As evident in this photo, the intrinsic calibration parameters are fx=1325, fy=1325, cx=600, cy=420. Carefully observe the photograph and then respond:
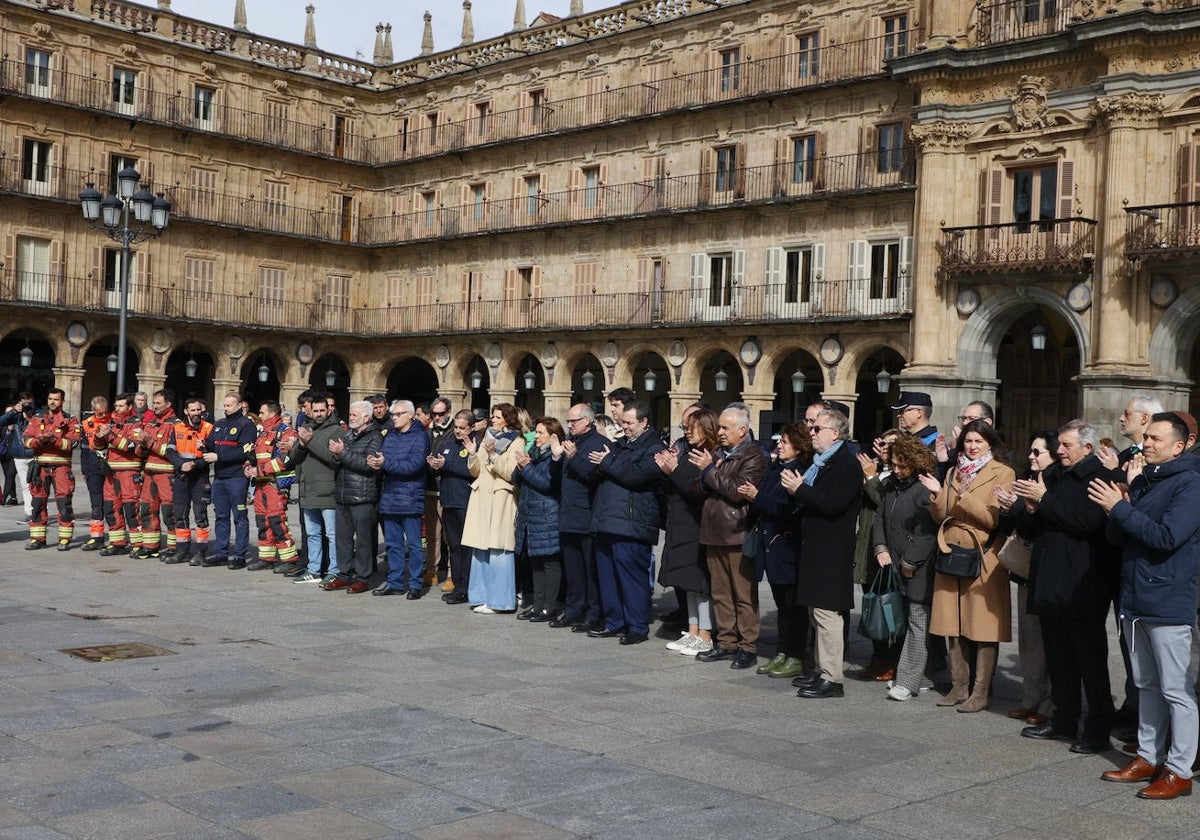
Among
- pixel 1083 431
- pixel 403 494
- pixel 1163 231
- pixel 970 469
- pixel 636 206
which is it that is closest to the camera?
pixel 1083 431

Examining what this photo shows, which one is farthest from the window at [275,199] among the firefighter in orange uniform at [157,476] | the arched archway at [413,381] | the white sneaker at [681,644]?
the white sneaker at [681,644]

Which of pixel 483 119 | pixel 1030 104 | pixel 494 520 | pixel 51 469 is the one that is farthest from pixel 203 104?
pixel 494 520

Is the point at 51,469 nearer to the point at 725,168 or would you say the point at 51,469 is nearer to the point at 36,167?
the point at 725,168

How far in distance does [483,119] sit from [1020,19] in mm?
17481

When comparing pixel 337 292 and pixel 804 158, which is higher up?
pixel 804 158

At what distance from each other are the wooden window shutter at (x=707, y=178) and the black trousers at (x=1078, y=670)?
1049 inches

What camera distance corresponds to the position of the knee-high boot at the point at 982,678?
26.1 feet

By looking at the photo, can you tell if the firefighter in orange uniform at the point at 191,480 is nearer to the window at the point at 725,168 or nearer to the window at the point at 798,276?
the window at the point at 798,276

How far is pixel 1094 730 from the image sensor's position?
23.1 ft

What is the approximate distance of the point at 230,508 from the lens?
13938mm

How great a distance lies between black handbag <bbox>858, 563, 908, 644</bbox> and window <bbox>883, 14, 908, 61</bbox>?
23.3m

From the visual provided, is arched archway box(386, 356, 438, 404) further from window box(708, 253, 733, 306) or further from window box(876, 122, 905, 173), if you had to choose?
window box(876, 122, 905, 173)

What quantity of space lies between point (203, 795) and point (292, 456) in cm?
763

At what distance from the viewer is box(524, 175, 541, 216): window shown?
123ft
